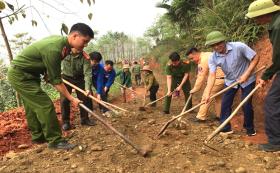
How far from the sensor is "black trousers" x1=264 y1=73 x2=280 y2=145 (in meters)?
3.82

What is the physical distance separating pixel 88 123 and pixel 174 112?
2.35m

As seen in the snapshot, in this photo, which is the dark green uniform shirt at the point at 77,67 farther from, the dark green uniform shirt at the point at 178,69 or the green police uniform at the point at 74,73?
the dark green uniform shirt at the point at 178,69

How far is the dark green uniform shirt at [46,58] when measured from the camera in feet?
12.3

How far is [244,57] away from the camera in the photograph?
473 centimetres

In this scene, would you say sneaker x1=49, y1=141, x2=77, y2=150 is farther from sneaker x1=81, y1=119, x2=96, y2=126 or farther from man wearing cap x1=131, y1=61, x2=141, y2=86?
man wearing cap x1=131, y1=61, x2=141, y2=86

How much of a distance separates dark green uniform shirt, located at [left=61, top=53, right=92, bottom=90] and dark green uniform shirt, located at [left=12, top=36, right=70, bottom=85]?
127 centimetres

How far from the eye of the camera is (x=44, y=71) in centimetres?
424

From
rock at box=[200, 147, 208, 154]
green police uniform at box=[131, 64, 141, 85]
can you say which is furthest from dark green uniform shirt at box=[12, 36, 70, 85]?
green police uniform at box=[131, 64, 141, 85]

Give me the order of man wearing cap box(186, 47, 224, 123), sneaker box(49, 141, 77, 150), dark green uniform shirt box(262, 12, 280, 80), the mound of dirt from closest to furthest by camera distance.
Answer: dark green uniform shirt box(262, 12, 280, 80), sneaker box(49, 141, 77, 150), the mound of dirt, man wearing cap box(186, 47, 224, 123)

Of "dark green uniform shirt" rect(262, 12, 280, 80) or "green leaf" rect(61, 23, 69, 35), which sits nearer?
"green leaf" rect(61, 23, 69, 35)

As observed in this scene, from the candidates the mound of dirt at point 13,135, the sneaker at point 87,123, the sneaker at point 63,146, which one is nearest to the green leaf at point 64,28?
the sneaker at point 63,146

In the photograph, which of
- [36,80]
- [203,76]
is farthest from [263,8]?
[36,80]

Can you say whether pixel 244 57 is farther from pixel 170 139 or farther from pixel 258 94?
pixel 258 94

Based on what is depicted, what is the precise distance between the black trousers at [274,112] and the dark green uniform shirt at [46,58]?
8.32 ft
